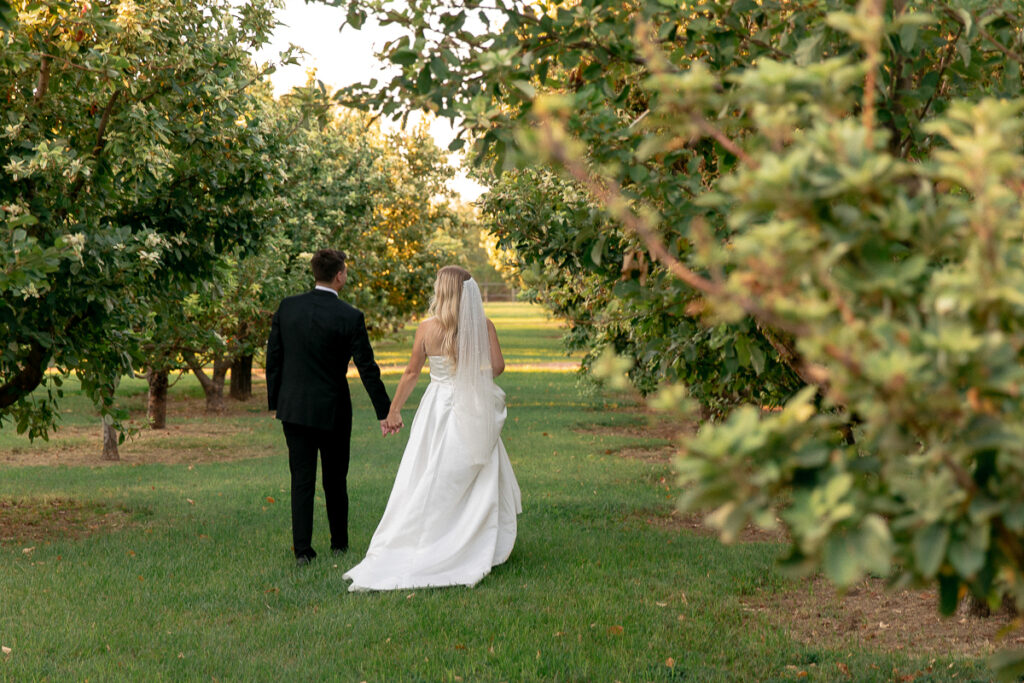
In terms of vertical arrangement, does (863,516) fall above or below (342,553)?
above

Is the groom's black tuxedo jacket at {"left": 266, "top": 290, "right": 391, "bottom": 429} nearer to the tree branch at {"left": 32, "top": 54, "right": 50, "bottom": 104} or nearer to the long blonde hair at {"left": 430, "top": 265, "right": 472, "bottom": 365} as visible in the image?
the long blonde hair at {"left": 430, "top": 265, "right": 472, "bottom": 365}

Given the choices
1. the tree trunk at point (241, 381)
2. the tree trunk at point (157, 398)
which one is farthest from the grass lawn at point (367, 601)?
the tree trunk at point (241, 381)

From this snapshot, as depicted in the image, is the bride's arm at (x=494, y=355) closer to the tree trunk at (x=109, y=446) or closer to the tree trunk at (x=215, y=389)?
the tree trunk at (x=109, y=446)

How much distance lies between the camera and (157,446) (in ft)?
51.7

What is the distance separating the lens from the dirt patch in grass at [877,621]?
18.7 feet

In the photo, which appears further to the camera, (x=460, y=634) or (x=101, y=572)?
(x=101, y=572)

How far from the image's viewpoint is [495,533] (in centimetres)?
725

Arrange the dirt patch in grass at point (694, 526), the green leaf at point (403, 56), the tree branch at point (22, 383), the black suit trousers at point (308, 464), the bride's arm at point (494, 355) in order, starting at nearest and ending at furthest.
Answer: the green leaf at point (403, 56) → the black suit trousers at point (308, 464) → the bride's arm at point (494, 355) → the tree branch at point (22, 383) → the dirt patch in grass at point (694, 526)

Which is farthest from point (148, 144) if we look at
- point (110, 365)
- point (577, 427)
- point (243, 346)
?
point (577, 427)

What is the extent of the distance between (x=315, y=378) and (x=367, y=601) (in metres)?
1.83

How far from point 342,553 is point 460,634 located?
234 cm

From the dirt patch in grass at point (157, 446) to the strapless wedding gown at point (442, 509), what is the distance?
7037 mm

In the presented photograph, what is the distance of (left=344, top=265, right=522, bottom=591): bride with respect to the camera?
718 centimetres

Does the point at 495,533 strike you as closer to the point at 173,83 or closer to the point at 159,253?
the point at 159,253
